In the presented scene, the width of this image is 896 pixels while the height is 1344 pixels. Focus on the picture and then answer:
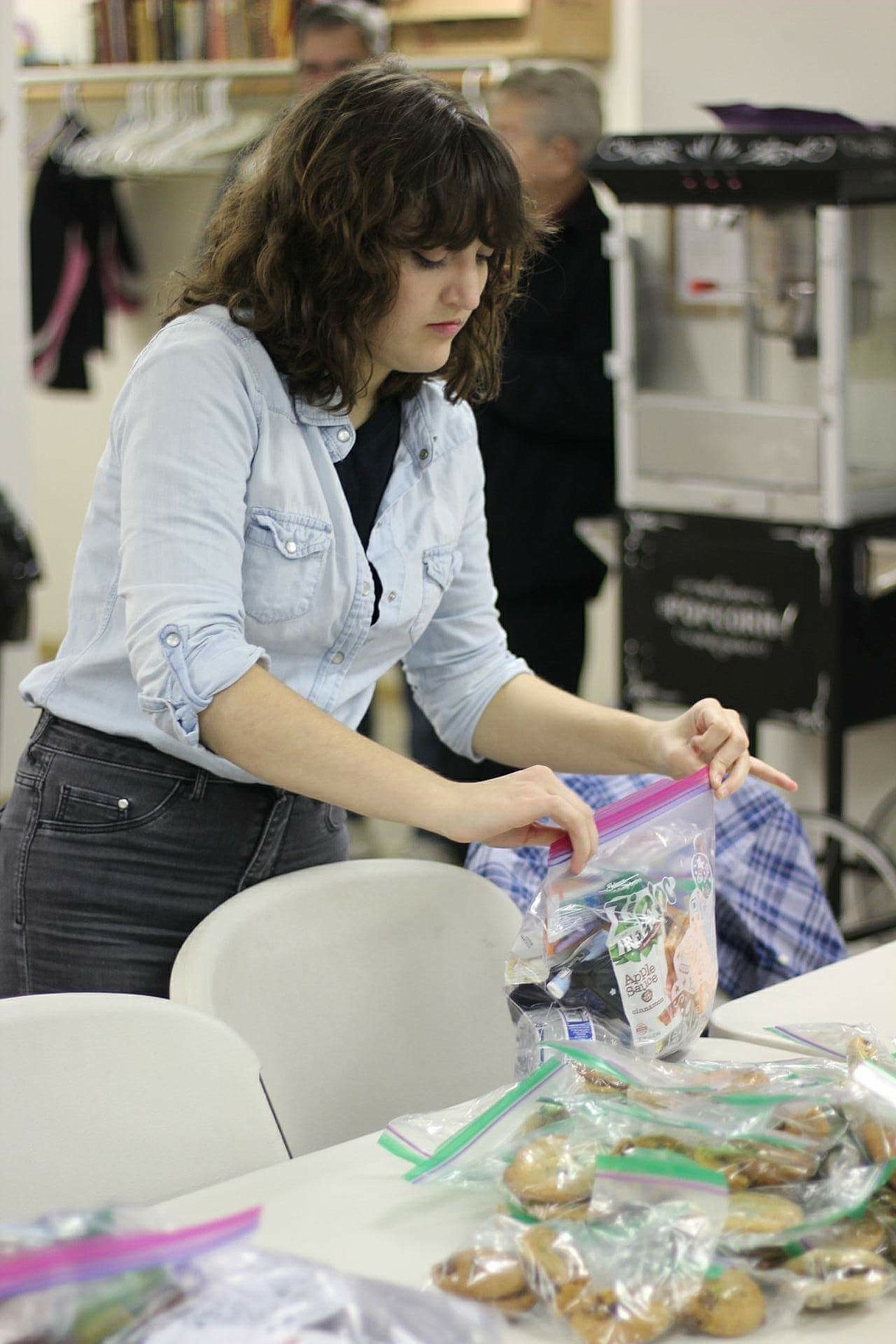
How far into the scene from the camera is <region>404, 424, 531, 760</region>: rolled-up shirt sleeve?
177 centimetres

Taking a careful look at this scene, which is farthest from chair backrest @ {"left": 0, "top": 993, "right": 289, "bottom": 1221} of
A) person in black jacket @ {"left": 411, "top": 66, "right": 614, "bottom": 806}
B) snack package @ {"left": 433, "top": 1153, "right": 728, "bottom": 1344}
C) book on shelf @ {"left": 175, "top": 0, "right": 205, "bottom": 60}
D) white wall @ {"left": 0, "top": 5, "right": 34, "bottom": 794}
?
book on shelf @ {"left": 175, "top": 0, "right": 205, "bottom": 60}

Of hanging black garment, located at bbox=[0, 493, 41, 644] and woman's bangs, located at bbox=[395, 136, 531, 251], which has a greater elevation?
woman's bangs, located at bbox=[395, 136, 531, 251]

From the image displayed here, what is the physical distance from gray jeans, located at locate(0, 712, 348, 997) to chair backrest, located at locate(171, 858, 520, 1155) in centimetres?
7

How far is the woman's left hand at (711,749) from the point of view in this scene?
151cm

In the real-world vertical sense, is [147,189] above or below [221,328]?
above

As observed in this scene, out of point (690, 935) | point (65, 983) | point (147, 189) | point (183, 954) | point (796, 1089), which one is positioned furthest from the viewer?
point (147, 189)

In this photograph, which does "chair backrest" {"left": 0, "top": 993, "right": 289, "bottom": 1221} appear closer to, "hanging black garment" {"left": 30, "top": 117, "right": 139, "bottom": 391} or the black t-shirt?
the black t-shirt

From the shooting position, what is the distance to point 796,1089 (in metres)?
1.18

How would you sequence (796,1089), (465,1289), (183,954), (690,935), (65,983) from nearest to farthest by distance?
(465,1289) → (796,1089) → (690,935) → (183,954) → (65,983)

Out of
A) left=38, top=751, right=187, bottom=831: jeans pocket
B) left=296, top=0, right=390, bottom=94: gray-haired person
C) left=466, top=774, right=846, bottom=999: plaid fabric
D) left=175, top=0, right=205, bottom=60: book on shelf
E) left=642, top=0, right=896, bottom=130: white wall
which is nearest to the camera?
left=38, top=751, right=187, bottom=831: jeans pocket

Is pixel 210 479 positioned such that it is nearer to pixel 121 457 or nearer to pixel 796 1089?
pixel 121 457

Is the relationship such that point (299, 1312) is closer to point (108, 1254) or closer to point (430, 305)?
point (108, 1254)

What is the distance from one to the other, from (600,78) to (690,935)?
405 cm

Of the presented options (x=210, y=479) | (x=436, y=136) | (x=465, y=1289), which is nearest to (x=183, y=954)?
(x=210, y=479)
